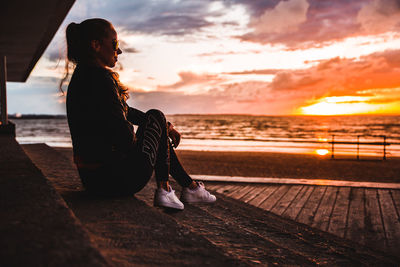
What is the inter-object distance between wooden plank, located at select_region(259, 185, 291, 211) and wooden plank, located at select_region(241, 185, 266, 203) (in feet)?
0.74

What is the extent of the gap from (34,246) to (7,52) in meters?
8.84

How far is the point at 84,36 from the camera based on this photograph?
2.13 meters

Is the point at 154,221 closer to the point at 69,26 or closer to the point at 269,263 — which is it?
the point at 269,263

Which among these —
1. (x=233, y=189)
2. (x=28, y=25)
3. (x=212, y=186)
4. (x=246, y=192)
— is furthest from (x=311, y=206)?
(x=28, y=25)

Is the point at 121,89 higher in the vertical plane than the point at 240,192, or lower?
higher

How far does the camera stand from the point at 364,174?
9.80m

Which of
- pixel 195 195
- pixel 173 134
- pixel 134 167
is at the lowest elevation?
pixel 195 195

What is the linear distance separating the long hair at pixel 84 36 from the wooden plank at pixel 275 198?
287cm

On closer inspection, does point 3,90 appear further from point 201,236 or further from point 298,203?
point 201,236

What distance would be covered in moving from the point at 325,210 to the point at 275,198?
73cm

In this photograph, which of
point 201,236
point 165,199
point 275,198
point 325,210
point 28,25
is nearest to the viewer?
point 201,236

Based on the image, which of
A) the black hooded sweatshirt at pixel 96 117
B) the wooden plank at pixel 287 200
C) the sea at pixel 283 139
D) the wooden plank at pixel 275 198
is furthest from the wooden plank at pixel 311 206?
the sea at pixel 283 139

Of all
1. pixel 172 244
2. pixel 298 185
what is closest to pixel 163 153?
pixel 172 244

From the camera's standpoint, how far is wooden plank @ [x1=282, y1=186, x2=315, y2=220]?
3836 mm
